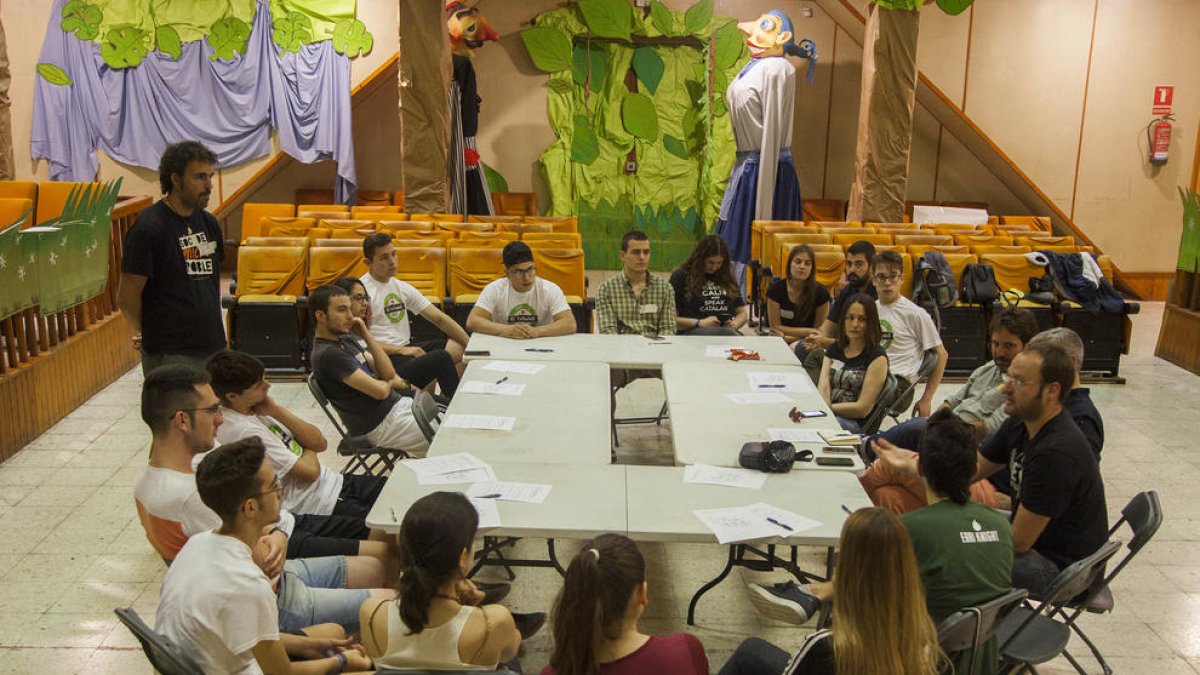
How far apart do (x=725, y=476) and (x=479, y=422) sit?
106 centimetres

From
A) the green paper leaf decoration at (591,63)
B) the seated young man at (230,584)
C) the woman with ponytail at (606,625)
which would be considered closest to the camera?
the woman with ponytail at (606,625)

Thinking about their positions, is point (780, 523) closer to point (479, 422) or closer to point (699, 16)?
point (479, 422)

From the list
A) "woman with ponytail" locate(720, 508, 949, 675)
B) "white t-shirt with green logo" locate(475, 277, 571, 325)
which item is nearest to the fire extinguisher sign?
"white t-shirt with green logo" locate(475, 277, 571, 325)

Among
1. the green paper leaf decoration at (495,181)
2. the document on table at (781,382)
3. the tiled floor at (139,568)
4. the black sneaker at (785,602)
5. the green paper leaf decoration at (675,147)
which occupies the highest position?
the green paper leaf decoration at (675,147)

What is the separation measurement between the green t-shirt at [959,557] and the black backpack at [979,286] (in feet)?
16.0

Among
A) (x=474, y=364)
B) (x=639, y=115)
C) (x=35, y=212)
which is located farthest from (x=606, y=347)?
(x=639, y=115)

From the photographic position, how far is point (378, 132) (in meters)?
12.3

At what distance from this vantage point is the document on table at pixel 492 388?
14.9ft

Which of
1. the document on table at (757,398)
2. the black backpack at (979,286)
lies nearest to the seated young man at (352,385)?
the document on table at (757,398)

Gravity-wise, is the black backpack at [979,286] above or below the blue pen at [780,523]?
above

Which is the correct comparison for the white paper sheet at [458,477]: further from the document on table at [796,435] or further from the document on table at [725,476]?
the document on table at [796,435]

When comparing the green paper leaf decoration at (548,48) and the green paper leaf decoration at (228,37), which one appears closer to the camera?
the green paper leaf decoration at (228,37)

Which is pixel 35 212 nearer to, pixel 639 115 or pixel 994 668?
pixel 639 115

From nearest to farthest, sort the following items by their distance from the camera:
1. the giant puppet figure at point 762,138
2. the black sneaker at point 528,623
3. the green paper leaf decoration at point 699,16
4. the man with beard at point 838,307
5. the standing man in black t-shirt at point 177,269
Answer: the black sneaker at point 528,623 < the standing man in black t-shirt at point 177,269 < the man with beard at point 838,307 < the giant puppet figure at point 762,138 < the green paper leaf decoration at point 699,16
